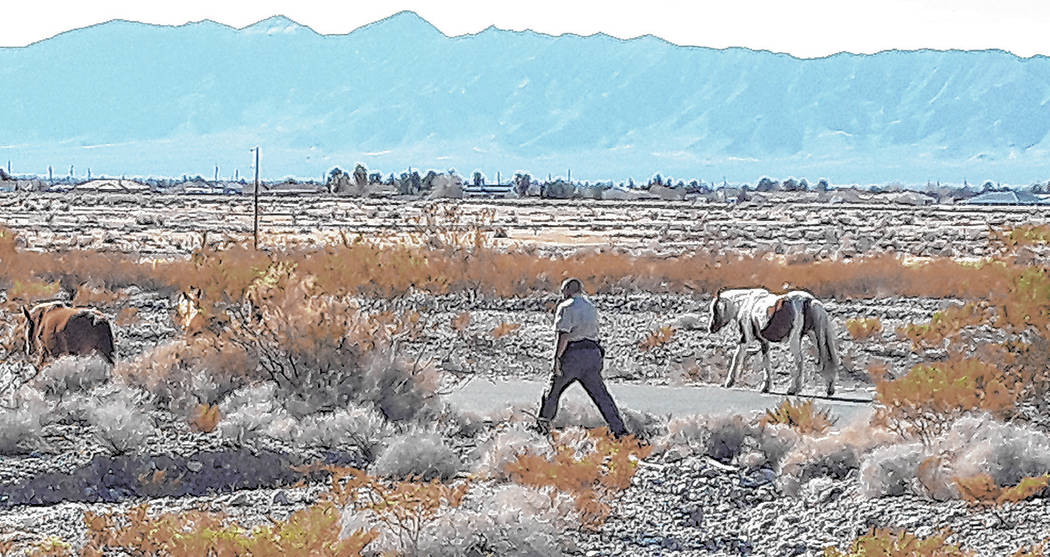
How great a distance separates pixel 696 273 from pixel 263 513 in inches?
929

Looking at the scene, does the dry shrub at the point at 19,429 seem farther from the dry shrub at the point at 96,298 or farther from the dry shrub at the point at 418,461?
the dry shrub at the point at 96,298

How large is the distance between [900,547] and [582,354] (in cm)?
511

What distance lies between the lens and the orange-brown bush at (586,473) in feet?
35.4

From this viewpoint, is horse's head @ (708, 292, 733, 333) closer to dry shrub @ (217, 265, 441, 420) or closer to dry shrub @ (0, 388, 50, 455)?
dry shrub @ (217, 265, 441, 420)

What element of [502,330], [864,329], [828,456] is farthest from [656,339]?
[828,456]

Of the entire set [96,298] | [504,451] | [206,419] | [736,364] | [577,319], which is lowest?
[96,298]

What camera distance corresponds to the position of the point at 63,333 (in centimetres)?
1766

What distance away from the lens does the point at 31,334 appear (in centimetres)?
1767

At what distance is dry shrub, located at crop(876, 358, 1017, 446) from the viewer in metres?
12.9

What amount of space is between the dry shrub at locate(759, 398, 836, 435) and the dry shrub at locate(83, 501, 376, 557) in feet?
19.1

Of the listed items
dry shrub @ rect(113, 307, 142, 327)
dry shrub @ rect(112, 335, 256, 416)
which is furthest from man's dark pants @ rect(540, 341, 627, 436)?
dry shrub @ rect(113, 307, 142, 327)

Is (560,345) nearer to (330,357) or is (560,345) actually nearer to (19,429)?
(330,357)

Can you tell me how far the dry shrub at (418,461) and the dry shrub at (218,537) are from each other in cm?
257

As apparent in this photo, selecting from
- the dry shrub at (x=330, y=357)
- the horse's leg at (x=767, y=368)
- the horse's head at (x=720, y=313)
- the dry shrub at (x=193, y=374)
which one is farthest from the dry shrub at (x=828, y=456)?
the horse's head at (x=720, y=313)
